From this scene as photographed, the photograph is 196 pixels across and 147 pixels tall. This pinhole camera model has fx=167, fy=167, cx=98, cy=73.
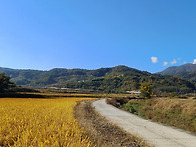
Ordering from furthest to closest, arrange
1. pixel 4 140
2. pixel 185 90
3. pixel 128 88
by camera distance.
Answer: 1. pixel 128 88
2. pixel 185 90
3. pixel 4 140

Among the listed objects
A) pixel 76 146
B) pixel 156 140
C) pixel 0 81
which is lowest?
pixel 156 140

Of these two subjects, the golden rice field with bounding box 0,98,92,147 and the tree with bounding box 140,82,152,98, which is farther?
the tree with bounding box 140,82,152,98

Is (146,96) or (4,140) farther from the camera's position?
(146,96)

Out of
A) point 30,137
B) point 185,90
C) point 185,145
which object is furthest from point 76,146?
point 185,90

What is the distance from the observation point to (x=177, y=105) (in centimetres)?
2061

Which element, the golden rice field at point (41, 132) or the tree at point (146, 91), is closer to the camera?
the golden rice field at point (41, 132)

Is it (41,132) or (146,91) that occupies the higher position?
(146,91)

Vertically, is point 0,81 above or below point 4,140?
above

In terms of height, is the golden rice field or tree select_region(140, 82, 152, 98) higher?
tree select_region(140, 82, 152, 98)

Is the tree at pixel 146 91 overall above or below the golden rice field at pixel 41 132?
above

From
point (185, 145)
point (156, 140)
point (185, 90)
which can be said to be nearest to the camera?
point (185, 145)

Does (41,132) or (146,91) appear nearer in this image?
(41,132)

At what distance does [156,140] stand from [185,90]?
157 metres

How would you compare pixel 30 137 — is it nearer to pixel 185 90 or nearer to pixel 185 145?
pixel 185 145
